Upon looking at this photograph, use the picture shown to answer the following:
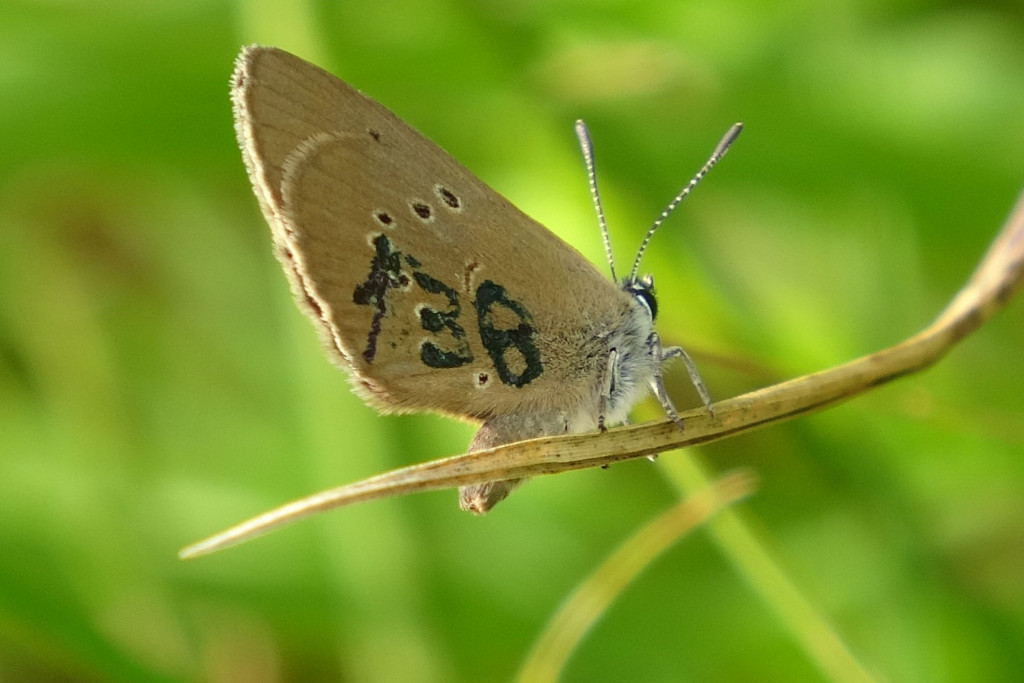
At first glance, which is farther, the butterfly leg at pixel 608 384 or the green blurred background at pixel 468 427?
the green blurred background at pixel 468 427

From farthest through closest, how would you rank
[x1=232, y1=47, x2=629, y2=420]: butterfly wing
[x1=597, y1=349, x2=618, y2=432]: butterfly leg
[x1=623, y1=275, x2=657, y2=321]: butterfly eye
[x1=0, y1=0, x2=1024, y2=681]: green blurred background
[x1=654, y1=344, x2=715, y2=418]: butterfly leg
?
[x1=0, y1=0, x2=1024, y2=681]: green blurred background, [x1=623, y1=275, x2=657, y2=321]: butterfly eye, [x1=597, y1=349, x2=618, y2=432]: butterfly leg, [x1=654, y1=344, x2=715, y2=418]: butterfly leg, [x1=232, y1=47, x2=629, y2=420]: butterfly wing

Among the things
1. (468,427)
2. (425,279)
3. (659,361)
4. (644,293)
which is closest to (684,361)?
(659,361)

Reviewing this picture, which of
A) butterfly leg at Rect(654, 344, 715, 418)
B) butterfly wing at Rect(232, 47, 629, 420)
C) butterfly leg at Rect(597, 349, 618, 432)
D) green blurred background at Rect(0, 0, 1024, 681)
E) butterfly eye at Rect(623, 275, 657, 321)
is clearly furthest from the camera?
green blurred background at Rect(0, 0, 1024, 681)

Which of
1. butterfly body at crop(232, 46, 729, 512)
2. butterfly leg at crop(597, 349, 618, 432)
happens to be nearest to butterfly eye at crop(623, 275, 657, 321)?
butterfly body at crop(232, 46, 729, 512)

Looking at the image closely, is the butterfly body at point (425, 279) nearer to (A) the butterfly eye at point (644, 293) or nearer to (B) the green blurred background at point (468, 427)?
(A) the butterfly eye at point (644, 293)

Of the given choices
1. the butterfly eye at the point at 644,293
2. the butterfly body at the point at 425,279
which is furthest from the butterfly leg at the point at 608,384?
the butterfly eye at the point at 644,293

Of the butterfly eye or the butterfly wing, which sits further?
the butterfly eye

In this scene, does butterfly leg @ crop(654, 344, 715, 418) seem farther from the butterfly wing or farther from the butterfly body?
the butterfly wing

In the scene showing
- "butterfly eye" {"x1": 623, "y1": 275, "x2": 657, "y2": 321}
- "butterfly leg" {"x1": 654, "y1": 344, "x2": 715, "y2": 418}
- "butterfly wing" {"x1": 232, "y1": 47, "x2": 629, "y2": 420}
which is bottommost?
"butterfly leg" {"x1": 654, "y1": 344, "x2": 715, "y2": 418}
